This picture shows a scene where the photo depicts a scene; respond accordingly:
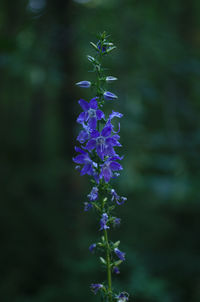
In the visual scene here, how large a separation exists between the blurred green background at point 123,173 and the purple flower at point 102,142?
2533mm

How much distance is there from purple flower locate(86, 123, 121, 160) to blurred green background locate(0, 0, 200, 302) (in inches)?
99.7

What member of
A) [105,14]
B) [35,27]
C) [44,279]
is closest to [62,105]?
[35,27]

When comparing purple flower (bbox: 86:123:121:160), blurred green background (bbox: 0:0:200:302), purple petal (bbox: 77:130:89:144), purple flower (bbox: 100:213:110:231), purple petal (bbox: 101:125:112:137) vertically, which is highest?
blurred green background (bbox: 0:0:200:302)

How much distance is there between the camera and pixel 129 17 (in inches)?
262

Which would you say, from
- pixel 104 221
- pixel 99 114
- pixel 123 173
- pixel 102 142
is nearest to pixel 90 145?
pixel 102 142

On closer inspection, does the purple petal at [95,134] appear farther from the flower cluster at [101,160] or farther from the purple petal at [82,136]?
the purple petal at [82,136]

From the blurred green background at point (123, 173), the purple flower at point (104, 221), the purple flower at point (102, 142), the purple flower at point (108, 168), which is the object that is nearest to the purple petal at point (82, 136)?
the purple flower at point (102, 142)

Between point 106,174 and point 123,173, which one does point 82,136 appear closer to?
point 106,174

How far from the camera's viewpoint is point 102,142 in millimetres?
1956

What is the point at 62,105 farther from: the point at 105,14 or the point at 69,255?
the point at 69,255

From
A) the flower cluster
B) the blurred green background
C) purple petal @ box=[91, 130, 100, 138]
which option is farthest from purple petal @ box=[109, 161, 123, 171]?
the blurred green background

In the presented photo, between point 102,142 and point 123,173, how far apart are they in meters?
3.39

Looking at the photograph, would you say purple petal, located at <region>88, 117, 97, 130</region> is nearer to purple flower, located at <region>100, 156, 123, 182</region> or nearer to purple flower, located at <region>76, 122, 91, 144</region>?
purple flower, located at <region>76, 122, 91, 144</region>

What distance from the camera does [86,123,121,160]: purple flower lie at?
6.36ft
